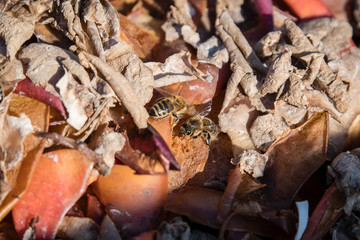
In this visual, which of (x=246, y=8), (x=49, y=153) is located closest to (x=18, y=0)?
(x=49, y=153)

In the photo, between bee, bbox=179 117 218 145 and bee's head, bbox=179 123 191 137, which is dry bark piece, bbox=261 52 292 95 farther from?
bee's head, bbox=179 123 191 137

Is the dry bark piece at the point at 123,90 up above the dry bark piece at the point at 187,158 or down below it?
above

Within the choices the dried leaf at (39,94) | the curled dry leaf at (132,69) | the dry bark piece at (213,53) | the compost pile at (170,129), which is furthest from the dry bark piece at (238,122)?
the dried leaf at (39,94)

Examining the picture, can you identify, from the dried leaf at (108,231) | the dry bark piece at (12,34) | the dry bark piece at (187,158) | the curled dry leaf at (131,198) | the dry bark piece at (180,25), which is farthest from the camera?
the dry bark piece at (180,25)

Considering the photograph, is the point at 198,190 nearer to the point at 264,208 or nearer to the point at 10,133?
the point at 264,208

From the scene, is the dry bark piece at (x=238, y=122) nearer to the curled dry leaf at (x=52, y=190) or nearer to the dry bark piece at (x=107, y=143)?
the dry bark piece at (x=107, y=143)

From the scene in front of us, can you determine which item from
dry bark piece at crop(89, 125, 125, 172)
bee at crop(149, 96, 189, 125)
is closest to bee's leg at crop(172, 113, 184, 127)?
bee at crop(149, 96, 189, 125)

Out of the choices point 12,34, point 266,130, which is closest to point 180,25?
point 266,130
